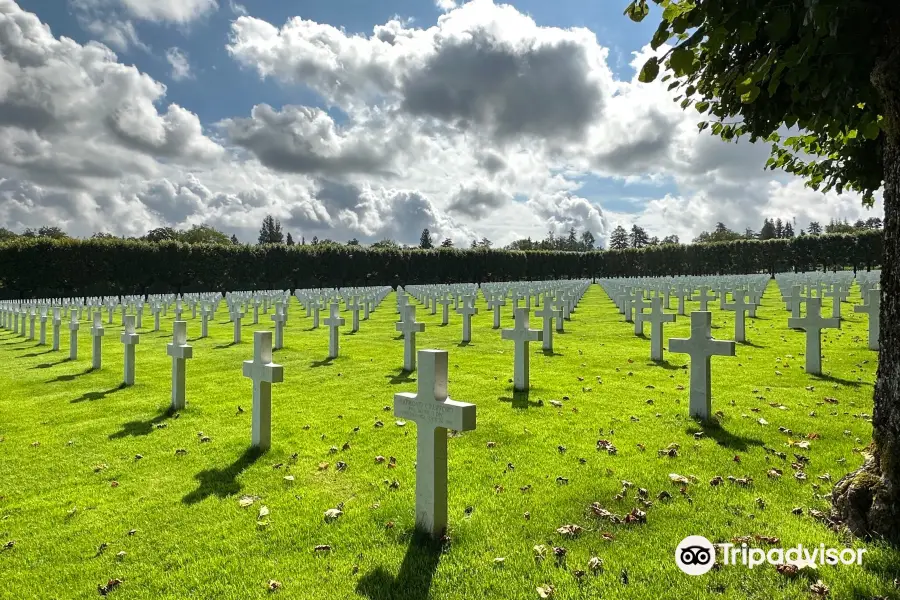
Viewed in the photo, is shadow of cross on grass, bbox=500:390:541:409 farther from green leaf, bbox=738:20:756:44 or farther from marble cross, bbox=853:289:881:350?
marble cross, bbox=853:289:881:350

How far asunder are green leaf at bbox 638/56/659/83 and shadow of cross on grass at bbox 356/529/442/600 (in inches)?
125

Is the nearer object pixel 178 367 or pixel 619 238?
pixel 178 367

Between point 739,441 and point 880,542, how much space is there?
2.15 metres

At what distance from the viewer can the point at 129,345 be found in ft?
28.6

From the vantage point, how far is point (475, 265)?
6531cm

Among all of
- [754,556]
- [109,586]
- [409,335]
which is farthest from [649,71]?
[409,335]

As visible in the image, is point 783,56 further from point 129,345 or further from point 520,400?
point 129,345

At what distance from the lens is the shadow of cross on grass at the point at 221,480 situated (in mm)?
4383

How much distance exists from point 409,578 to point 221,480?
7.99 feet

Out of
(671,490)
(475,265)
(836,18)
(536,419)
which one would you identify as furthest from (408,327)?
(475,265)

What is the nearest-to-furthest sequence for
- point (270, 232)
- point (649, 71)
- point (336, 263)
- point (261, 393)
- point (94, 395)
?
point (649, 71) < point (261, 393) < point (94, 395) < point (336, 263) < point (270, 232)

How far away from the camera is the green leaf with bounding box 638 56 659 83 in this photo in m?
2.96

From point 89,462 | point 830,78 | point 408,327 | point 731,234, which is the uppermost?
point 731,234

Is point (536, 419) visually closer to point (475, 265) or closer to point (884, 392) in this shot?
point (884, 392)
